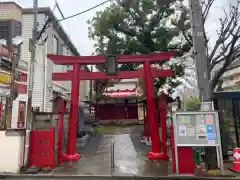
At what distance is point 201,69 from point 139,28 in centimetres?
1089

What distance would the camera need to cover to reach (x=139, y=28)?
18.3 meters

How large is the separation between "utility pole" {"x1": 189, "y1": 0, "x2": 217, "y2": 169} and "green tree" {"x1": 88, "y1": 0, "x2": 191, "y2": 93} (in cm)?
826

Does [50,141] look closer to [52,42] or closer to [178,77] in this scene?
Result: [52,42]

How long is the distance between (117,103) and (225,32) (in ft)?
61.2

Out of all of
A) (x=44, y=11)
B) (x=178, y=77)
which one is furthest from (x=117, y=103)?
(x=44, y=11)

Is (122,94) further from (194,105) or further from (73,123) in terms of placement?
(73,123)

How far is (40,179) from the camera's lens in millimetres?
7871

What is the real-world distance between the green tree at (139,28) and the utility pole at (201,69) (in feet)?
27.1

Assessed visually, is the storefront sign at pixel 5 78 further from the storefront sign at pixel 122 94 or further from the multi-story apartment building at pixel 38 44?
the storefront sign at pixel 122 94

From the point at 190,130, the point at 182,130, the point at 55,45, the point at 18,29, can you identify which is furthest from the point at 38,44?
the point at 190,130

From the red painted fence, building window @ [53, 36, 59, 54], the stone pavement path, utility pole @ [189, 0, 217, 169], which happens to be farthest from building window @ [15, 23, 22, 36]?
utility pole @ [189, 0, 217, 169]

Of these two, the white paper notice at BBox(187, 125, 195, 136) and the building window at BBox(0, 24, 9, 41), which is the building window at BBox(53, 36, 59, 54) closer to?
the building window at BBox(0, 24, 9, 41)

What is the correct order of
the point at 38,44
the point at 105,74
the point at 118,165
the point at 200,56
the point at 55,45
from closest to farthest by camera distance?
the point at 200,56
the point at 118,165
the point at 105,74
the point at 38,44
the point at 55,45

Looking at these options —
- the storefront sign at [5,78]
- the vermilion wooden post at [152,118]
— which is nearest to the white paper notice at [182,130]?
the vermilion wooden post at [152,118]
